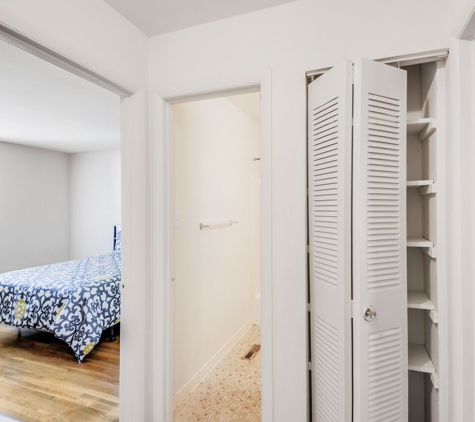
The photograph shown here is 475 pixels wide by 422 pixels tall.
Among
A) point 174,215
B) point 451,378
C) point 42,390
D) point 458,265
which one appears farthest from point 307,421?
point 42,390

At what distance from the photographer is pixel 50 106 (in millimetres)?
3285

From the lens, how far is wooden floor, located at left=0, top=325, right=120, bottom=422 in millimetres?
2096

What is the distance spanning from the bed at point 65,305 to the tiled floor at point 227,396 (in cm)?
118

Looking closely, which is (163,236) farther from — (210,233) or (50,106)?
(50,106)

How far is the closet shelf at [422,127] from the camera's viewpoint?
1.39 meters

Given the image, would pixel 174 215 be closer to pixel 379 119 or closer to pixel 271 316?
pixel 271 316

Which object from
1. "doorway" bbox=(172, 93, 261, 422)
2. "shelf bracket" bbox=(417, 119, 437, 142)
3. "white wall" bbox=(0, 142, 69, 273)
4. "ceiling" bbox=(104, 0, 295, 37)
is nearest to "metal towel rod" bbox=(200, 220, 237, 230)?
"doorway" bbox=(172, 93, 261, 422)

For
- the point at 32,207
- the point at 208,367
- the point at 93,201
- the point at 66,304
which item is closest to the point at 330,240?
the point at 208,367

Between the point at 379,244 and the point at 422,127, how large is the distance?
0.65 metres

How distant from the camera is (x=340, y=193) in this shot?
4.26ft

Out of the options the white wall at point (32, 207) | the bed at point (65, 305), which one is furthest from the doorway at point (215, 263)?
the white wall at point (32, 207)

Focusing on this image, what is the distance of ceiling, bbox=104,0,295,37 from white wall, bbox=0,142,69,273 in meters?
4.46

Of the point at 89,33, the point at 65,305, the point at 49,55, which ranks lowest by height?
the point at 65,305

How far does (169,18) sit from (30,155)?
473 centimetres
